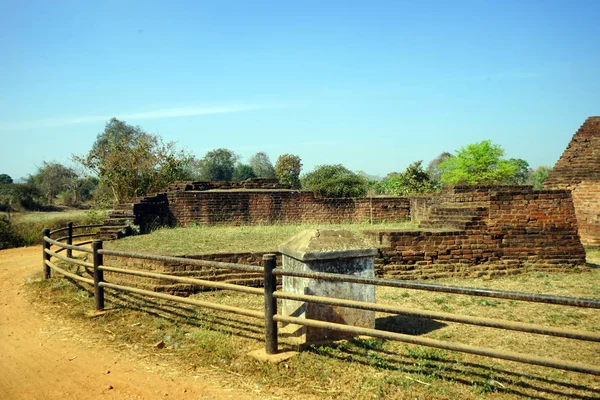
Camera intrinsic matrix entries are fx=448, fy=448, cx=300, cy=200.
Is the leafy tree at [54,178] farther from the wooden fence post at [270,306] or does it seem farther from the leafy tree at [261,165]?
the wooden fence post at [270,306]

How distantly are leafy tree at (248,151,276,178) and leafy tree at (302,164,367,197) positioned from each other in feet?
108

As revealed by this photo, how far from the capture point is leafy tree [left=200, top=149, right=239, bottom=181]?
43875 mm

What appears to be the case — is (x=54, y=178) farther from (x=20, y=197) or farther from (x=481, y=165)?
(x=481, y=165)

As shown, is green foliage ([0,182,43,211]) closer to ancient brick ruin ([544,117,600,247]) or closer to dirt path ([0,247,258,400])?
dirt path ([0,247,258,400])

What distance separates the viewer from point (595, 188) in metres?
12.8

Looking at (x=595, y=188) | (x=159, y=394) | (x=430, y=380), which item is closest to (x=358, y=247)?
(x=430, y=380)

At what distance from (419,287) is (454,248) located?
15.3 feet

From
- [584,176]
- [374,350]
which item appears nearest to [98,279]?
[374,350]

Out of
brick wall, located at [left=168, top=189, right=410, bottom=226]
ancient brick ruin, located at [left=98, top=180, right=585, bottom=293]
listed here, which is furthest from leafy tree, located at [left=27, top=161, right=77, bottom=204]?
ancient brick ruin, located at [left=98, top=180, right=585, bottom=293]

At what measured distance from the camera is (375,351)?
4191 mm

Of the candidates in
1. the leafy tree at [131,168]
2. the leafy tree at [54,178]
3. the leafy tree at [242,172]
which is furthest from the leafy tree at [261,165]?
the leafy tree at [131,168]

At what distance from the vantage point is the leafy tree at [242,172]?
45.6 metres

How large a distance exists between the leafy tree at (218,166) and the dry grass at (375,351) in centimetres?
3791

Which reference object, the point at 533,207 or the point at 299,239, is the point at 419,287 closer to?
the point at 299,239
